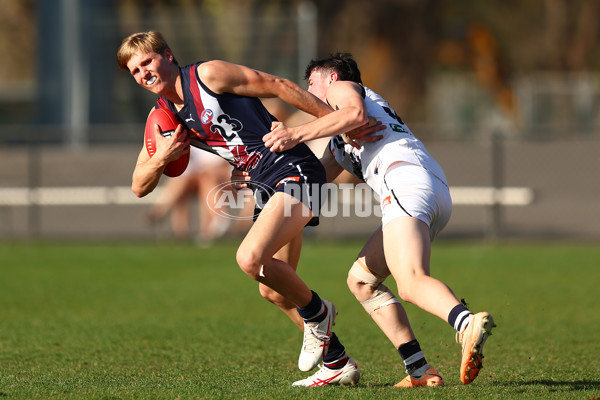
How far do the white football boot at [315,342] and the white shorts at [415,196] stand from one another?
34.0 inches

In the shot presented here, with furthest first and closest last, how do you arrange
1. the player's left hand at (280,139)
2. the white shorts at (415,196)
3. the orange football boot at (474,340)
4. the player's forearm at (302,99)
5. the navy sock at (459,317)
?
the player's forearm at (302,99) → the player's left hand at (280,139) → the white shorts at (415,196) → the navy sock at (459,317) → the orange football boot at (474,340)

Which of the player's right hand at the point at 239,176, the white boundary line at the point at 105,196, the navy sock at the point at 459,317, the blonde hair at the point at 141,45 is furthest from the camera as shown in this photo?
the white boundary line at the point at 105,196

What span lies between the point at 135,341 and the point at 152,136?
229 centimetres

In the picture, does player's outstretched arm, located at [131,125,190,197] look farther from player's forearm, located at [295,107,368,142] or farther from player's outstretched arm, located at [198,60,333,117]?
player's forearm, located at [295,107,368,142]

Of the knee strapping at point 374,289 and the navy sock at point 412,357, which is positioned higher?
the knee strapping at point 374,289

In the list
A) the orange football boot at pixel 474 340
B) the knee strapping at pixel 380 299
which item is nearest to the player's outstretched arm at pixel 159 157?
the knee strapping at pixel 380 299

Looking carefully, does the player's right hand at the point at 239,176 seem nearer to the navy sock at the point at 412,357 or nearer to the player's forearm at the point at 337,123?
the player's forearm at the point at 337,123

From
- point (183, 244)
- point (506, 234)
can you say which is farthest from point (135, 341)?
point (506, 234)

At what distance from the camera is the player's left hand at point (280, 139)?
4.91 metres

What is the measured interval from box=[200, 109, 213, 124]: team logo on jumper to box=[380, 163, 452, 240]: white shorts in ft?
3.49

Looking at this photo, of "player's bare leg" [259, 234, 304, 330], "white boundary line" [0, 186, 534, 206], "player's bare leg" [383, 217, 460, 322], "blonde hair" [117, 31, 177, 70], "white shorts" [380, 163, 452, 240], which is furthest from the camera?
"white boundary line" [0, 186, 534, 206]

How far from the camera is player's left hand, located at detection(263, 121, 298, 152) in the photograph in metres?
4.91

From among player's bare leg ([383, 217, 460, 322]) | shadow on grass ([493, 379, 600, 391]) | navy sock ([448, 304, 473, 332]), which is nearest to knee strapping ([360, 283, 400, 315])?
player's bare leg ([383, 217, 460, 322])

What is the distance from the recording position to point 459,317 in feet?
14.3
